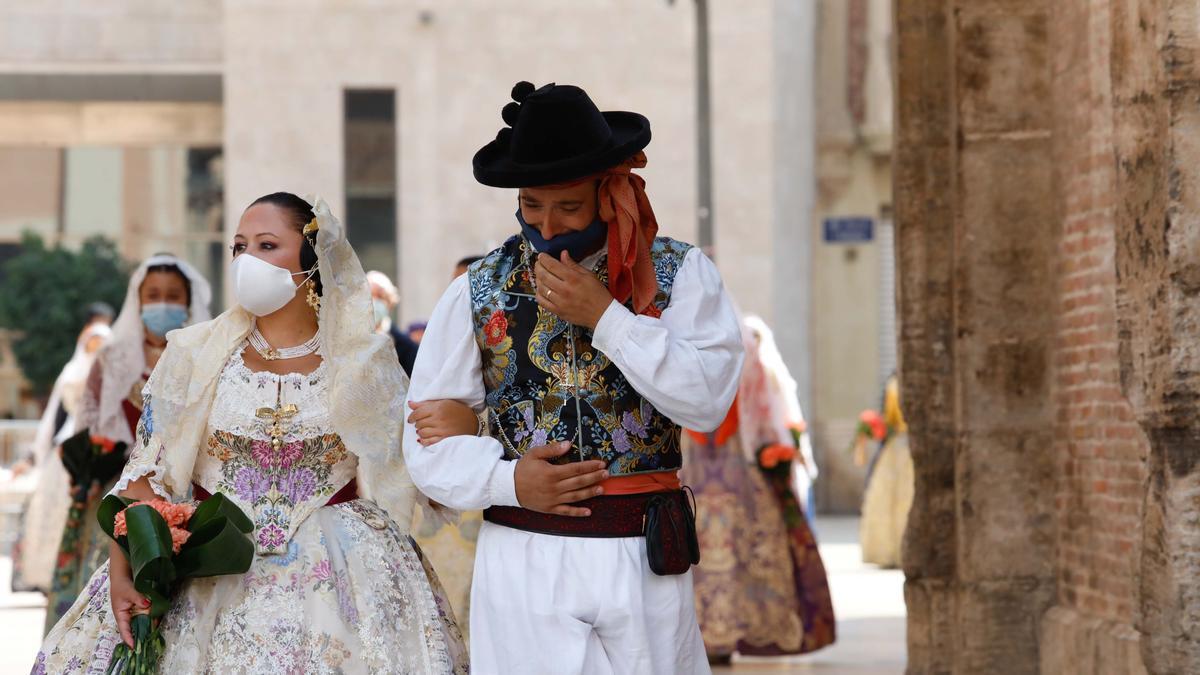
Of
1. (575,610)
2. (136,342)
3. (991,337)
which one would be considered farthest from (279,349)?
(991,337)

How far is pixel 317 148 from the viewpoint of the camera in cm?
2594

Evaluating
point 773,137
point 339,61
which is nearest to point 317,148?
point 339,61

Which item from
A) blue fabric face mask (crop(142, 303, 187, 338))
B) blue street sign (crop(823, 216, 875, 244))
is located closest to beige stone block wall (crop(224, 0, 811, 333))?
blue street sign (crop(823, 216, 875, 244))

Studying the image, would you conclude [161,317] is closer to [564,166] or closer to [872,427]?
[564,166]

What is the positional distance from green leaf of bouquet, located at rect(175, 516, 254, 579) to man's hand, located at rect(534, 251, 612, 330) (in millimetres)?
1219

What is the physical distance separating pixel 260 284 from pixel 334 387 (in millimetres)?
345

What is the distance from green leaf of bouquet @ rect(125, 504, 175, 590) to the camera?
17.2 ft

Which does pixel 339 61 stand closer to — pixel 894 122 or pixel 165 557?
pixel 894 122

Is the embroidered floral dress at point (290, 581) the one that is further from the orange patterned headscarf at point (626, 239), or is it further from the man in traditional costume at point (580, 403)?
the orange patterned headscarf at point (626, 239)

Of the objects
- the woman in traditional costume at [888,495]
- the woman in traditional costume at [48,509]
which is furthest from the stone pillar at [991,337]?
the woman in traditional costume at [888,495]

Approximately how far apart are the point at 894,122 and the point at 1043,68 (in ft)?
2.25

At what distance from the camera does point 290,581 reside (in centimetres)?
548

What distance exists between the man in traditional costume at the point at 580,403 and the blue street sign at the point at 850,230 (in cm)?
2083

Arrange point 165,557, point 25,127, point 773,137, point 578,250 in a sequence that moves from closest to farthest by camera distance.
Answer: point 578,250, point 165,557, point 773,137, point 25,127
